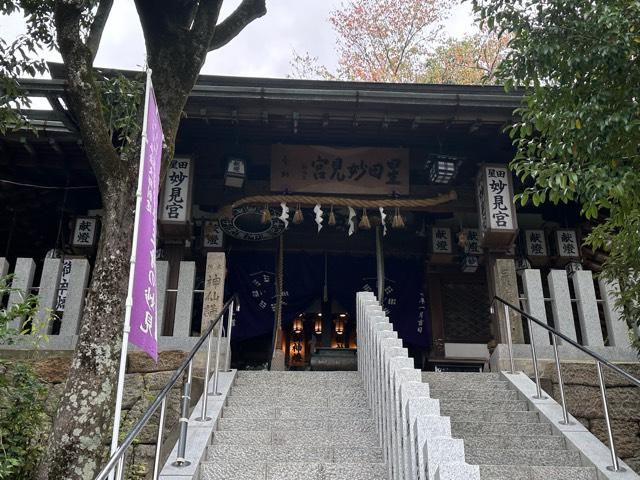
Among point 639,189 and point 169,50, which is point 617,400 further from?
point 169,50

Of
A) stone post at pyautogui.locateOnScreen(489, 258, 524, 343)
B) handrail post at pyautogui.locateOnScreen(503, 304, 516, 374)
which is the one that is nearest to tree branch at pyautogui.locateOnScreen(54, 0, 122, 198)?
handrail post at pyautogui.locateOnScreen(503, 304, 516, 374)

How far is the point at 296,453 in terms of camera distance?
16.9ft

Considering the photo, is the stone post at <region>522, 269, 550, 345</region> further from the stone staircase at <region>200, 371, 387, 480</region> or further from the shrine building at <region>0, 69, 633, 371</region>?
the stone staircase at <region>200, 371, 387, 480</region>

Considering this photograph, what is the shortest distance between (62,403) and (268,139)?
244 inches

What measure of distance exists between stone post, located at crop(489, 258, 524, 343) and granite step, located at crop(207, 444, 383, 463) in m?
3.36

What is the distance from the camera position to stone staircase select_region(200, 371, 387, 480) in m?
4.81

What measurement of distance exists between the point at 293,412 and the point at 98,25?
4.33 metres

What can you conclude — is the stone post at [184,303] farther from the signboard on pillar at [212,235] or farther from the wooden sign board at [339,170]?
the signboard on pillar at [212,235]

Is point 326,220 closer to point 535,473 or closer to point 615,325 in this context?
point 615,325

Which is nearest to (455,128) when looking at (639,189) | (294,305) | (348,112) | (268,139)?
(348,112)

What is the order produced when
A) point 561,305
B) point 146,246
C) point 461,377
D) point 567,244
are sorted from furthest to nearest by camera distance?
point 567,244
point 561,305
point 461,377
point 146,246

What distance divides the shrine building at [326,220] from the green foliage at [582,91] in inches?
107

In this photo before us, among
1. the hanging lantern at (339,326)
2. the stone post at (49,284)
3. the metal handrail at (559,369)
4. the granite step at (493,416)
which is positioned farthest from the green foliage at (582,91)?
the hanging lantern at (339,326)

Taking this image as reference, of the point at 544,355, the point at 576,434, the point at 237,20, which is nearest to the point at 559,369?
the point at 576,434
